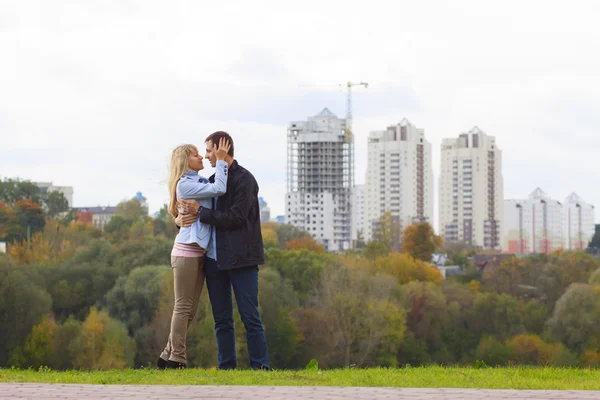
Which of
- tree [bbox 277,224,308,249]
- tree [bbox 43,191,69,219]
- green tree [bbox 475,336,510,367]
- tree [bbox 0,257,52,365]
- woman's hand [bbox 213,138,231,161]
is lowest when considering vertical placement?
green tree [bbox 475,336,510,367]

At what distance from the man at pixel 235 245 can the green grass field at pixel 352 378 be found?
1.00 metres

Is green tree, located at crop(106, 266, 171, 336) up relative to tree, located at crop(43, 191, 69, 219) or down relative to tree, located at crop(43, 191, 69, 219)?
down

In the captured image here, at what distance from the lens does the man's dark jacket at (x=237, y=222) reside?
35.4 ft

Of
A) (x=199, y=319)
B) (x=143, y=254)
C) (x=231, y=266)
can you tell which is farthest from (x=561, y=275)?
(x=231, y=266)

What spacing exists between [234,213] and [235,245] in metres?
0.31

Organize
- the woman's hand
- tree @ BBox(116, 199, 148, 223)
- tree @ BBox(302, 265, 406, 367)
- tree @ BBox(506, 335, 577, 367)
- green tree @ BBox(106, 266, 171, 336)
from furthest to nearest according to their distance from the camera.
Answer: tree @ BBox(116, 199, 148, 223)
tree @ BBox(302, 265, 406, 367)
green tree @ BBox(106, 266, 171, 336)
tree @ BBox(506, 335, 577, 367)
the woman's hand

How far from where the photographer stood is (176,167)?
36.3 feet

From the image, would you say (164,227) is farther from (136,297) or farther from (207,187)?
(207,187)

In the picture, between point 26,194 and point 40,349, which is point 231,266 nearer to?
point 40,349

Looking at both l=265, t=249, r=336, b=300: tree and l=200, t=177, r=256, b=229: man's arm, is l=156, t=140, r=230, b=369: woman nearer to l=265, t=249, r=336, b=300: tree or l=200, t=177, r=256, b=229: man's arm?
l=200, t=177, r=256, b=229: man's arm

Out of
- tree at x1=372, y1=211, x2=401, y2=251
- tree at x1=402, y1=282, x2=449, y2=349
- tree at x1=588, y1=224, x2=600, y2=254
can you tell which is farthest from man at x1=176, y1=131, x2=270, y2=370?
tree at x1=372, y1=211, x2=401, y2=251

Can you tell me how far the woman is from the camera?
10.8 metres

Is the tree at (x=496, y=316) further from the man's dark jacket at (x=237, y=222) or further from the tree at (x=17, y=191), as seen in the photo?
the man's dark jacket at (x=237, y=222)

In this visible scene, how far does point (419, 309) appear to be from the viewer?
77.1 m
